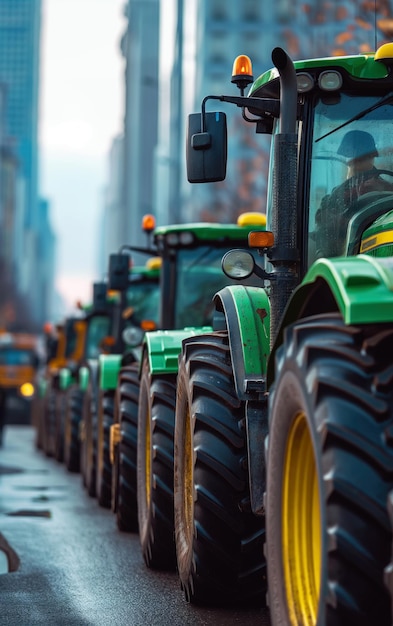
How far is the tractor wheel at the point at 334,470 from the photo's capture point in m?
4.17

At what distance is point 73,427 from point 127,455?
9.20 meters

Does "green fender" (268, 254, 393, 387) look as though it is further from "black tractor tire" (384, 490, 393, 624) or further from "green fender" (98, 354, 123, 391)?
"green fender" (98, 354, 123, 391)

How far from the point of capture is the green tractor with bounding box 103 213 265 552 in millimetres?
8523

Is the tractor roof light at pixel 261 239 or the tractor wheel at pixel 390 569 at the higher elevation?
the tractor roof light at pixel 261 239

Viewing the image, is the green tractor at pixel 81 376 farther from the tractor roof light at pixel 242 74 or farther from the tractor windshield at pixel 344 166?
the tractor windshield at pixel 344 166

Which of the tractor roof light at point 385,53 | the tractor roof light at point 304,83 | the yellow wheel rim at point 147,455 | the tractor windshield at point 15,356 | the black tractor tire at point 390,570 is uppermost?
the tractor roof light at point 385,53

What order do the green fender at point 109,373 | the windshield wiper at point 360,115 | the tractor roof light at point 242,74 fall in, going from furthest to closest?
1. the green fender at point 109,373
2. the tractor roof light at point 242,74
3. the windshield wiper at point 360,115

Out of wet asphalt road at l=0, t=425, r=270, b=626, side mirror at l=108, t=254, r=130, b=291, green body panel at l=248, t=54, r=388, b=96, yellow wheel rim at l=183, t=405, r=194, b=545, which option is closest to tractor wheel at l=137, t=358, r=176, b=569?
wet asphalt road at l=0, t=425, r=270, b=626

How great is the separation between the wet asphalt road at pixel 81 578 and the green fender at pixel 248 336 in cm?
111

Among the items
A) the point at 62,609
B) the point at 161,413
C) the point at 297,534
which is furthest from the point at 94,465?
the point at 297,534

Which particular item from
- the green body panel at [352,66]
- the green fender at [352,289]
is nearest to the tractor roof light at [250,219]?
the green body panel at [352,66]

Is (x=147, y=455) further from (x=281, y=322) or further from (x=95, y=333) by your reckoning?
(x=95, y=333)

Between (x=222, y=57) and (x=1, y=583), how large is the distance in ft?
315

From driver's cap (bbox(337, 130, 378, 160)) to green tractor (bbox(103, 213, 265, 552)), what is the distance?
2.23 meters
